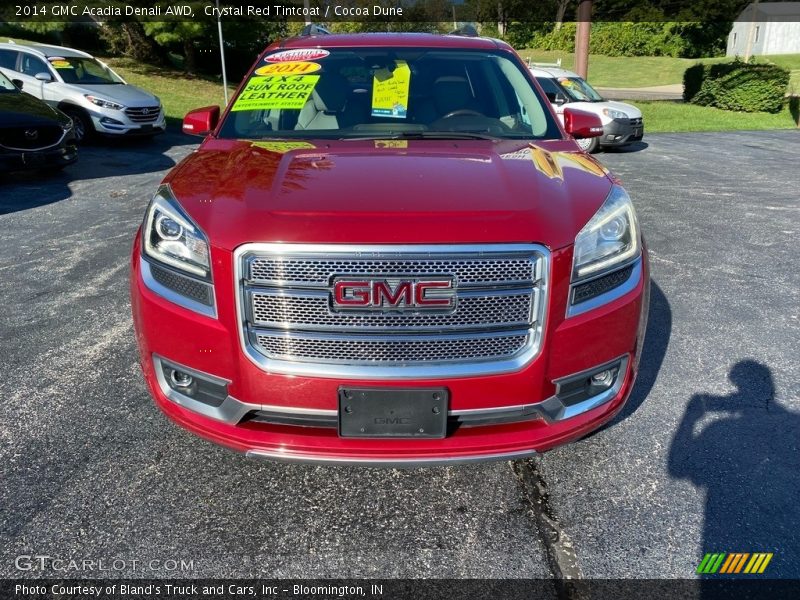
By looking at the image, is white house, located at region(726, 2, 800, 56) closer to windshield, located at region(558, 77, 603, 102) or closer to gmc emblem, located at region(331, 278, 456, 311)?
windshield, located at region(558, 77, 603, 102)

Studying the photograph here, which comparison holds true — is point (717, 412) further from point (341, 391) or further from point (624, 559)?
point (341, 391)

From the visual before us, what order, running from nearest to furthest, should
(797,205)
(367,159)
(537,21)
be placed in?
(367,159) < (797,205) < (537,21)

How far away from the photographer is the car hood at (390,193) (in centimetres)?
213

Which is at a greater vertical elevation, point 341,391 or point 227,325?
point 227,325

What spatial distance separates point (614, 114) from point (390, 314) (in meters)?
12.1

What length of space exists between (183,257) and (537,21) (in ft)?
212

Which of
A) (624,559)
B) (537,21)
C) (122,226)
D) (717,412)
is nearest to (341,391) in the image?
(624,559)

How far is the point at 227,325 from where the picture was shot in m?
2.20

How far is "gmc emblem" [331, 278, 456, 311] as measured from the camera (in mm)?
2100

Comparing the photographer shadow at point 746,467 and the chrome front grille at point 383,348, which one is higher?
the chrome front grille at point 383,348

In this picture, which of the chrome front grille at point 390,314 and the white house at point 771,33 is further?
the white house at point 771,33

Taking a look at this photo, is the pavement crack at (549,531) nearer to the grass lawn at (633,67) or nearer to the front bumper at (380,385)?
the front bumper at (380,385)

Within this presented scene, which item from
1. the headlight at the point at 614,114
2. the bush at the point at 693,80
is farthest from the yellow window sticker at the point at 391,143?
the bush at the point at 693,80

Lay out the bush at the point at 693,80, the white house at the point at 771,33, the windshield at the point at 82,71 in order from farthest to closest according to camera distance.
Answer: the white house at the point at 771,33 < the bush at the point at 693,80 < the windshield at the point at 82,71
